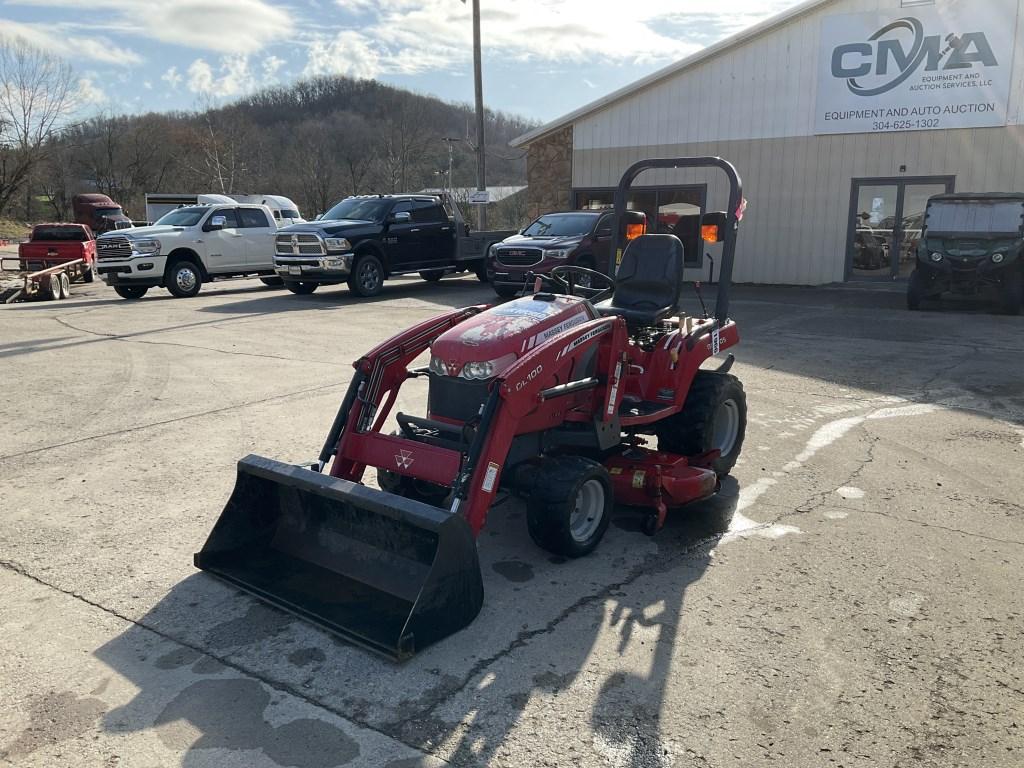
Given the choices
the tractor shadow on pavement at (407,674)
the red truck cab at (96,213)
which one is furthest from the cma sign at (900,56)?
the red truck cab at (96,213)

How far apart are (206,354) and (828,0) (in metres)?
15.9

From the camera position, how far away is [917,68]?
17969 mm

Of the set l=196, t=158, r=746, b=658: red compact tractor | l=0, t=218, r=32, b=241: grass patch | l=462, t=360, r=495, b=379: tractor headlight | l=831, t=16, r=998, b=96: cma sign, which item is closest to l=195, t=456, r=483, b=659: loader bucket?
l=196, t=158, r=746, b=658: red compact tractor

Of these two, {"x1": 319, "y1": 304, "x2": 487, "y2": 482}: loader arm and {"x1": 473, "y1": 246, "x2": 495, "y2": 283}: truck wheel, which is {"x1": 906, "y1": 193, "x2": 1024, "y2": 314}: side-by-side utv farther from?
{"x1": 319, "y1": 304, "x2": 487, "y2": 482}: loader arm

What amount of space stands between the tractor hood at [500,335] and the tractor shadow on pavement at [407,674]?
1.13 m

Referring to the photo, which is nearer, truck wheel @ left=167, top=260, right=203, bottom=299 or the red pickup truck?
truck wheel @ left=167, top=260, right=203, bottom=299

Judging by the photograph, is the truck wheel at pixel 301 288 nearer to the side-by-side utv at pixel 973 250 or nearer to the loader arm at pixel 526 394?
the side-by-side utv at pixel 973 250

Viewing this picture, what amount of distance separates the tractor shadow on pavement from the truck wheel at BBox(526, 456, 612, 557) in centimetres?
17

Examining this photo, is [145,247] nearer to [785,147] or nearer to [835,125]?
[785,147]

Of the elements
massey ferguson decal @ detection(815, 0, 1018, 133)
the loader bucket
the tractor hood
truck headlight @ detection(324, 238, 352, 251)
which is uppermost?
massey ferguson decal @ detection(815, 0, 1018, 133)

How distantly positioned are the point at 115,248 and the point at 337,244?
183 inches

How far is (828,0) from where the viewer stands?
18.5 meters

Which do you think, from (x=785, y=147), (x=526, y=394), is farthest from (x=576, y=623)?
(x=785, y=147)

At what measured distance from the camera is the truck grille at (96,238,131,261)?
16.9m
